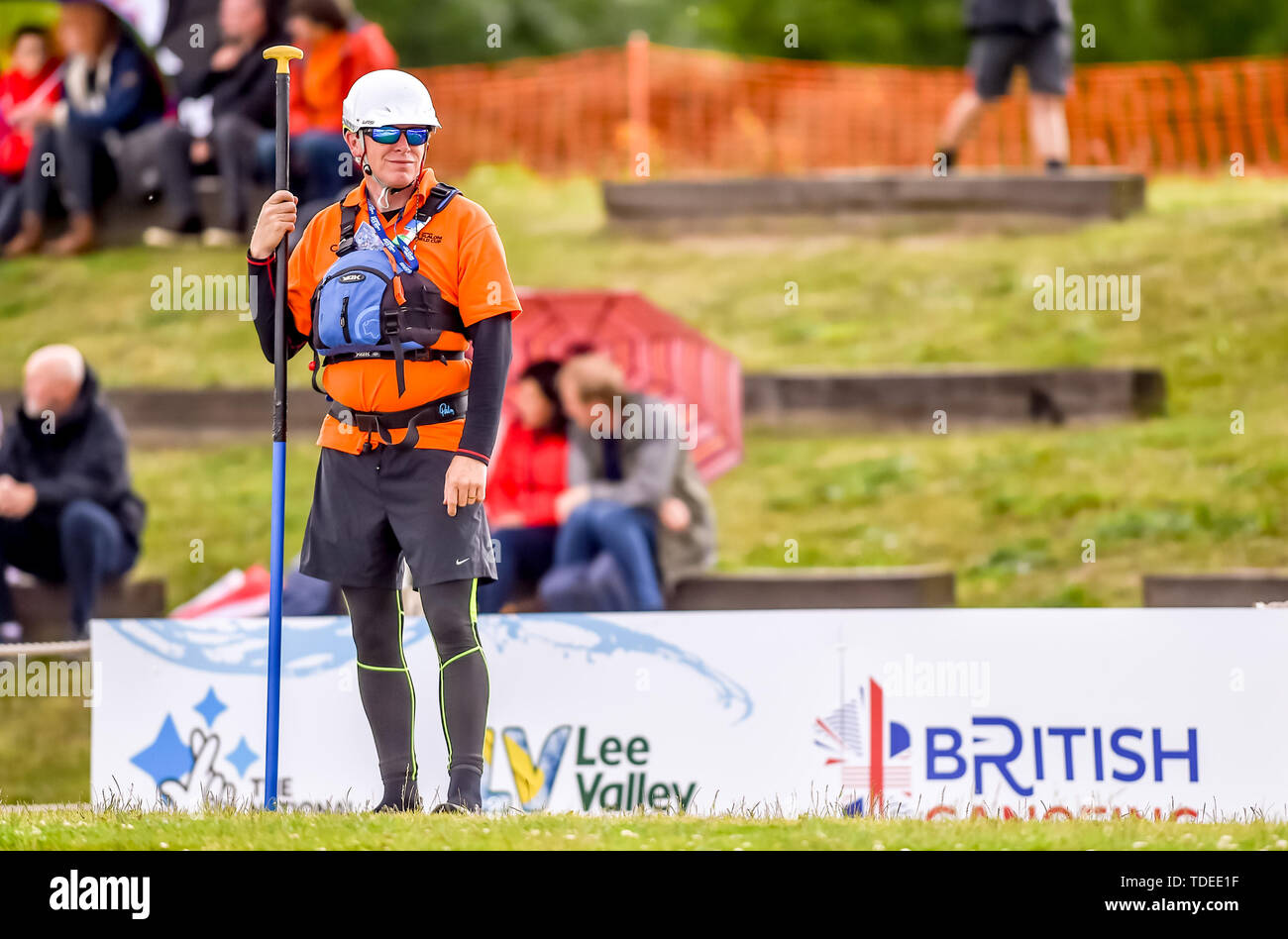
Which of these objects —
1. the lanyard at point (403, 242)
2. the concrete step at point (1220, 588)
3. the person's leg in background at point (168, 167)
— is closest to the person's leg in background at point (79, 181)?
the person's leg in background at point (168, 167)

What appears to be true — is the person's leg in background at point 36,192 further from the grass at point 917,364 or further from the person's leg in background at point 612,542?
the person's leg in background at point 612,542

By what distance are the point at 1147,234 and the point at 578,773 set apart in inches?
386

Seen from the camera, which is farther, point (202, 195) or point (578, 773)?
point (202, 195)

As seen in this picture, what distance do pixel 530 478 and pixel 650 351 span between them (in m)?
1.79

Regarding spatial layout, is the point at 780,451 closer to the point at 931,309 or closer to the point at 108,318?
the point at 931,309

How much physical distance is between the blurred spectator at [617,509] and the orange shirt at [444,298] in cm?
446

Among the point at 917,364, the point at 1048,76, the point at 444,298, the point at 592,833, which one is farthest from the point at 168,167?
the point at 592,833

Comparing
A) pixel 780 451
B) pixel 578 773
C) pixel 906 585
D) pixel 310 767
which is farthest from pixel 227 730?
pixel 780 451

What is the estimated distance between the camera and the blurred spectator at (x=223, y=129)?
46.5 ft

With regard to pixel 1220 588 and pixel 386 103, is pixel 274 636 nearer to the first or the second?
pixel 386 103

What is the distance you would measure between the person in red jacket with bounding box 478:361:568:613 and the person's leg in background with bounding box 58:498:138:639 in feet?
7.53

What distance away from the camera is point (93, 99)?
14.8 metres

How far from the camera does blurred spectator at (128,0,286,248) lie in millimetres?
14180
